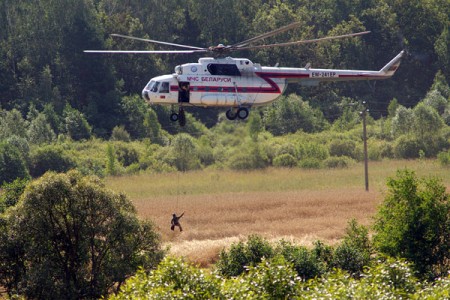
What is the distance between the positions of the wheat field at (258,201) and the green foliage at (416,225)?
6539mm

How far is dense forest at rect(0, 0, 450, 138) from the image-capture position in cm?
8350

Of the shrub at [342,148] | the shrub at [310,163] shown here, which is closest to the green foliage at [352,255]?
the shrub at [310,163]

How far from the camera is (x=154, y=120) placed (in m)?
75.0

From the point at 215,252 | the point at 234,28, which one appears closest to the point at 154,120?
the point at 234,28

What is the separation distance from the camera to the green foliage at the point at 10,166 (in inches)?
2719

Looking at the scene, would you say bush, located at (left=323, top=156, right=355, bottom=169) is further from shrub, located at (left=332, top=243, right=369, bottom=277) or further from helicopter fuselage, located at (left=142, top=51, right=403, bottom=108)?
shrub, located at (left=332, top=243, right=369, bottom=277)

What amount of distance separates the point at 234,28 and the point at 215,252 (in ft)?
131

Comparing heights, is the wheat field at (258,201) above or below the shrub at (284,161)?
below

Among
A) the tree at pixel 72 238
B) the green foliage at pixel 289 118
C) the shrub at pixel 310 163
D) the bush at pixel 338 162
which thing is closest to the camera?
the tree at pixel 72 238

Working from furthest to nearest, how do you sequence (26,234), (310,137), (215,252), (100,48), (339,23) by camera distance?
(339,23) → (100,48) → (310,137) → (215,252) → (26,234)

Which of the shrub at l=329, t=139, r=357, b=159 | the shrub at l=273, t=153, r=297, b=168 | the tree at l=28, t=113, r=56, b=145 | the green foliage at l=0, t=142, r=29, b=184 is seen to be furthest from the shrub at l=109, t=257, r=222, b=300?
the tree at l=28, t=113, r=56, b=145

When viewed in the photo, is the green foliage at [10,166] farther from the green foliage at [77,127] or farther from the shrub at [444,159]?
the shrub at [444,159]

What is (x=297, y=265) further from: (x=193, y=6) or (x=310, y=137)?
(x=193, y=6)

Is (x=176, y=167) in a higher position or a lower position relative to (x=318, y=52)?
lower
